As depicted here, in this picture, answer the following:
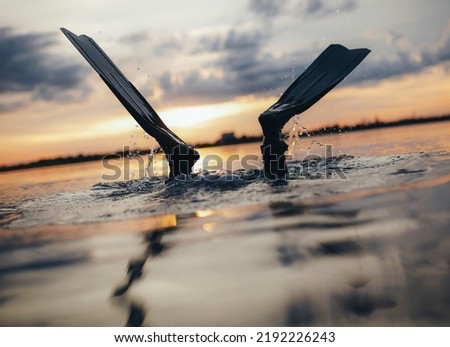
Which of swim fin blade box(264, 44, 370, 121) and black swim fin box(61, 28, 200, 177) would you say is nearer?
black swim fin box(61, 28, 200, 177)

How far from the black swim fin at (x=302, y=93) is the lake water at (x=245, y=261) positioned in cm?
89

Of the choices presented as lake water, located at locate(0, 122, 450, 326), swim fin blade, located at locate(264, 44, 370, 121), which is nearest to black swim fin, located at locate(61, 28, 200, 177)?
lake water, located at locate(0, 122, 450, 326)

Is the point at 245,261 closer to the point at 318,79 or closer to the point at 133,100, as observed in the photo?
the point at 133,100

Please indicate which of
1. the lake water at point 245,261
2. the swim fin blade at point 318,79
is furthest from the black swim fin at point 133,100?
the swim fin blade at point 318,79

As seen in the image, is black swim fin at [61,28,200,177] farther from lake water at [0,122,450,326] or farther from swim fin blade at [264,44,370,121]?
swim fin blade at [264,44,370,121]

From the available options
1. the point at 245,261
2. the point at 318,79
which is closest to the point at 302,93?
the point at 318,79

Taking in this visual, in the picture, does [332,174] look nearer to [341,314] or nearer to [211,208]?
[211,208]

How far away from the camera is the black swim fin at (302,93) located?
493cm

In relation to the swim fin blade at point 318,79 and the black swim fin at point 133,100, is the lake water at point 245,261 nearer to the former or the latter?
the black swim fin at point 133,100

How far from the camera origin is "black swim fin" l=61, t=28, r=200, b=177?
4664mm

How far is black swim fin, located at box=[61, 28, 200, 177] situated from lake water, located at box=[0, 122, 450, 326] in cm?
86

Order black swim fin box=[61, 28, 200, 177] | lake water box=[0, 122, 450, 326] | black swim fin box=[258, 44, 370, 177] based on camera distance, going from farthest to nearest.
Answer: black swim fin box=[258, 44, 370, 177] < black swim fin box=[61, 28, 200, 177] < lake water box=[0, 122, 450, 326]
